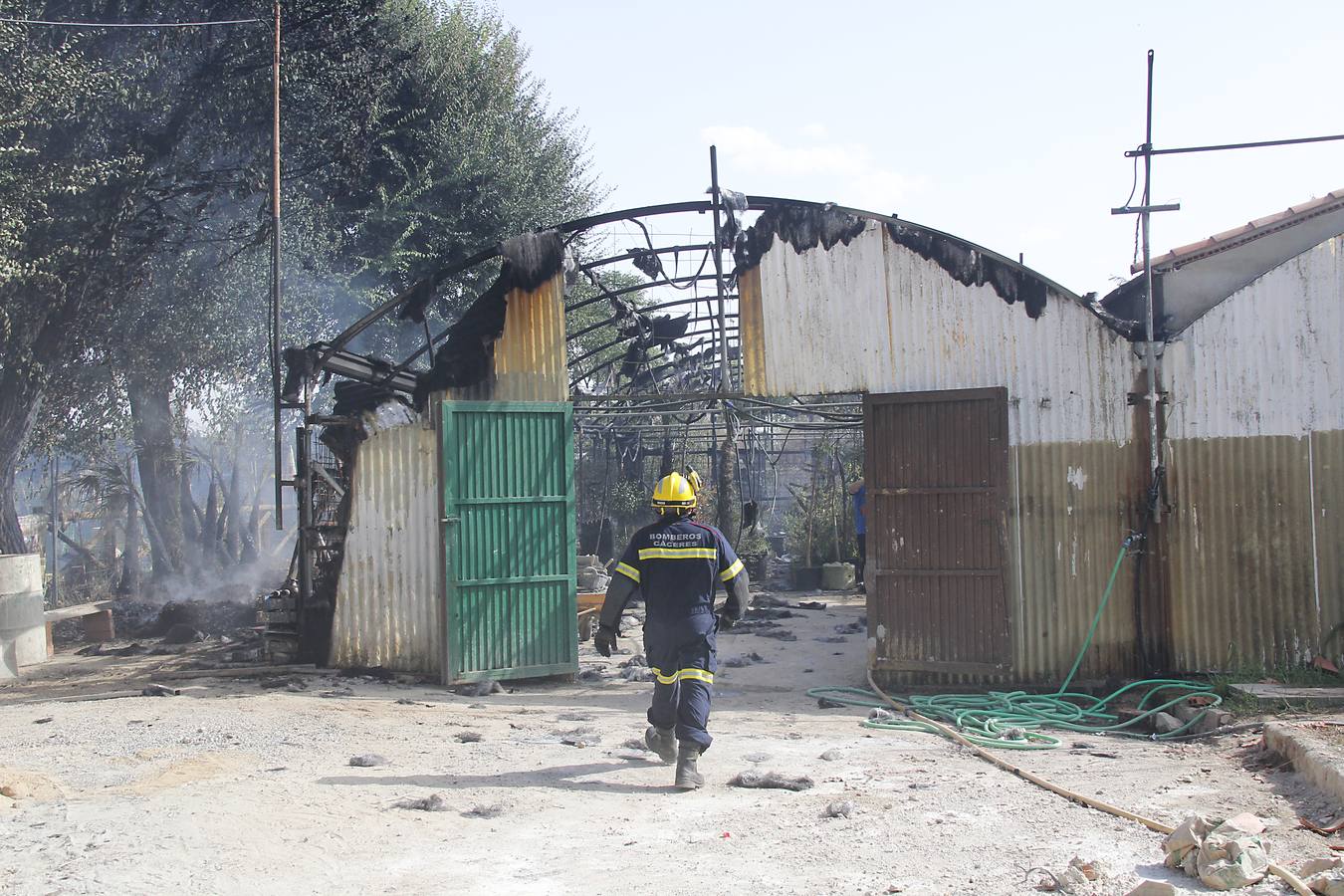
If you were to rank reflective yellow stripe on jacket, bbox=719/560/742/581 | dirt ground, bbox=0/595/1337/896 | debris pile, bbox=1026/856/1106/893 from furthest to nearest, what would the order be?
reflective yellow stripe on jacket, bbox=719/560/742/581
dirt ground, bbox=0/595/1337/896
debris pile, bbox=1026/856/1106/893

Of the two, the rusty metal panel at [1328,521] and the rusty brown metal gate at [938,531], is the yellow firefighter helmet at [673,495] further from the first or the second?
the rusty metal panel at [1328,521]

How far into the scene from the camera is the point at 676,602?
22.2 feet

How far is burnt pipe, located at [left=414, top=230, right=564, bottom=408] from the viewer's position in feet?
33.8

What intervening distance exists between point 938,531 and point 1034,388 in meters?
1.51

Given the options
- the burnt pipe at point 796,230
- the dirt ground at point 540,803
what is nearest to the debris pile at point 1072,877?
the dirt ground at point 540,803

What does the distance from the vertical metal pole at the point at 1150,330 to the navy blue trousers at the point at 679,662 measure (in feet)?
15.2

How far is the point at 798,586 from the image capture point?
64.2ft

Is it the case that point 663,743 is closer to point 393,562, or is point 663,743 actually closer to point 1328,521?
point 393,562

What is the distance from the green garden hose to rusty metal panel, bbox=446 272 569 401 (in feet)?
12.7

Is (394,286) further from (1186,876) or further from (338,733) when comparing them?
(1186,876)

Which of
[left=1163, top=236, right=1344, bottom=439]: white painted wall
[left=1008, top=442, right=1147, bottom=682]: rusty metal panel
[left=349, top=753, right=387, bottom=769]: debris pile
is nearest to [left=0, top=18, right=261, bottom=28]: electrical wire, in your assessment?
[left=349, top=753, right=387, bottom=769]: debris pile

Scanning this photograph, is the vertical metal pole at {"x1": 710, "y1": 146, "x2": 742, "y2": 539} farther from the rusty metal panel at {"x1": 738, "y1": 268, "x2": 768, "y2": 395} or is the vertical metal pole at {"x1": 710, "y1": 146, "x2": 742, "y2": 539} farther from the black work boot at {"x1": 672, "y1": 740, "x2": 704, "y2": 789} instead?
the black work boot at {"x1": 672, "y1": 740, "x2": 704, "y2": 789}

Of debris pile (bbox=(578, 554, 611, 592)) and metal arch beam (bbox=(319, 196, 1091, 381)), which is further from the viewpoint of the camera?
debris pile (bbox=(578, 554, 611, 592))

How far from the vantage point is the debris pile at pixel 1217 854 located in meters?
4.47
